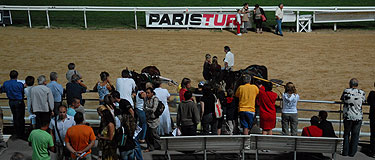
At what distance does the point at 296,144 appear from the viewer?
314 inches

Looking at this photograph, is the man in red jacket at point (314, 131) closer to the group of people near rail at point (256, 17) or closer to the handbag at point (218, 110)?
the handbag at point (218, 110)

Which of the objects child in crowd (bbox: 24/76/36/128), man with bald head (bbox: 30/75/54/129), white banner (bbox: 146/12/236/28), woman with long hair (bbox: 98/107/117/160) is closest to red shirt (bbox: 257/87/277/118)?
woman with long hair (bbox: 98/107/117/160)

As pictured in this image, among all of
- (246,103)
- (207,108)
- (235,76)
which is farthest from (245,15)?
(207,108)

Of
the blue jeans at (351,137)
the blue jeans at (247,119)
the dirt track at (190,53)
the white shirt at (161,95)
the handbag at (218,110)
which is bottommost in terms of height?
the blue jeans at (351,137)

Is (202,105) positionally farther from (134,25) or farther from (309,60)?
(134,25)

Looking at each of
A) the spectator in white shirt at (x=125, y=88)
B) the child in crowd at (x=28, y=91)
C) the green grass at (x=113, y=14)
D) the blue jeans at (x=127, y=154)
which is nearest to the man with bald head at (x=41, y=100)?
the child in crowd at (x=28, y=91)

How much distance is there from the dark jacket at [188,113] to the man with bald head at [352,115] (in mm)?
2659

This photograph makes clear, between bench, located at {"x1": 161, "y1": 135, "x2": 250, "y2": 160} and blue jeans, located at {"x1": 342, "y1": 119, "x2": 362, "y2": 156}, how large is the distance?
1.87 meters

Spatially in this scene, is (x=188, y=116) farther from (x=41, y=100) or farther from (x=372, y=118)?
(x=372, y=118)

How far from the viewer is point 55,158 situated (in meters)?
8.03

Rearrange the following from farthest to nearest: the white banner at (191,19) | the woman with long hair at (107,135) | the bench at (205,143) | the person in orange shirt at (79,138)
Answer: the white banner at (191,19) < the bench at (205,143) < the woman with long hair at (107,135) < the person in orange shirt at (79,138)

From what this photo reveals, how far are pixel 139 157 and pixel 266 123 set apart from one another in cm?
251

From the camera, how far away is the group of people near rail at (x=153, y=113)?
760 cm

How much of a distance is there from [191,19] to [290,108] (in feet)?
41.2
